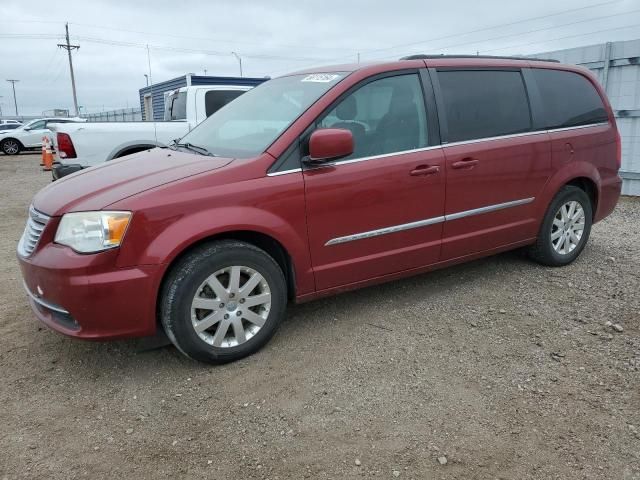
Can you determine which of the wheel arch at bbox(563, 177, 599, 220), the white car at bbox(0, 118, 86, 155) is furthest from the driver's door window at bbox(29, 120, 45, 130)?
the wheel arch at bbox(563, 177, 599, 220)

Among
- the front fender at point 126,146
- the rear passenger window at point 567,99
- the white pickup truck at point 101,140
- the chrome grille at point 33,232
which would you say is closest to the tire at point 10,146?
the white pickup truck at point 101,140

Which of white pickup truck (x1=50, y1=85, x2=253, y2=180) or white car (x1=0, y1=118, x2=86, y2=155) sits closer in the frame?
white pickup truck (x1=50, y1=85, x2=253, y2=180)

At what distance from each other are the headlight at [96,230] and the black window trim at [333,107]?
0.91 metres

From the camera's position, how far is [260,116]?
3723mm

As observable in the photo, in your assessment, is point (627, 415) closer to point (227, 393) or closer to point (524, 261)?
point (227, 393)

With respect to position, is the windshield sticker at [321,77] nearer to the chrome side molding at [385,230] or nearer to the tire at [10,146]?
the chrome side molding at [385,230]

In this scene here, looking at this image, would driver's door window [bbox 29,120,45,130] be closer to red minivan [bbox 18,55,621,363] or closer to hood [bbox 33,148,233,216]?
red minivan [bbox 18,55,621,363]

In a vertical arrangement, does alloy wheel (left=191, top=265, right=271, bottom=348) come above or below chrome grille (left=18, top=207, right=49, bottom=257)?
below

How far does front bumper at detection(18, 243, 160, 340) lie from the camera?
2750 mm

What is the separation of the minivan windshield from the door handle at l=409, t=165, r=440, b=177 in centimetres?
81

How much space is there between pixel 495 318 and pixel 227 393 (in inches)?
78.2

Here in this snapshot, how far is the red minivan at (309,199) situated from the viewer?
9.34 ft

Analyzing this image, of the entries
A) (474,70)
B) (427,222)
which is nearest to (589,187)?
(474,70)

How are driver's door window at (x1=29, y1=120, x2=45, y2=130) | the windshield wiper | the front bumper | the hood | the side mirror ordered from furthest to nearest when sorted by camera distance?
driver's door window at (x1=29, y1=120, x2=45, y2=130) < the windshield wiper < the side mirror < the hood < the front bumper
